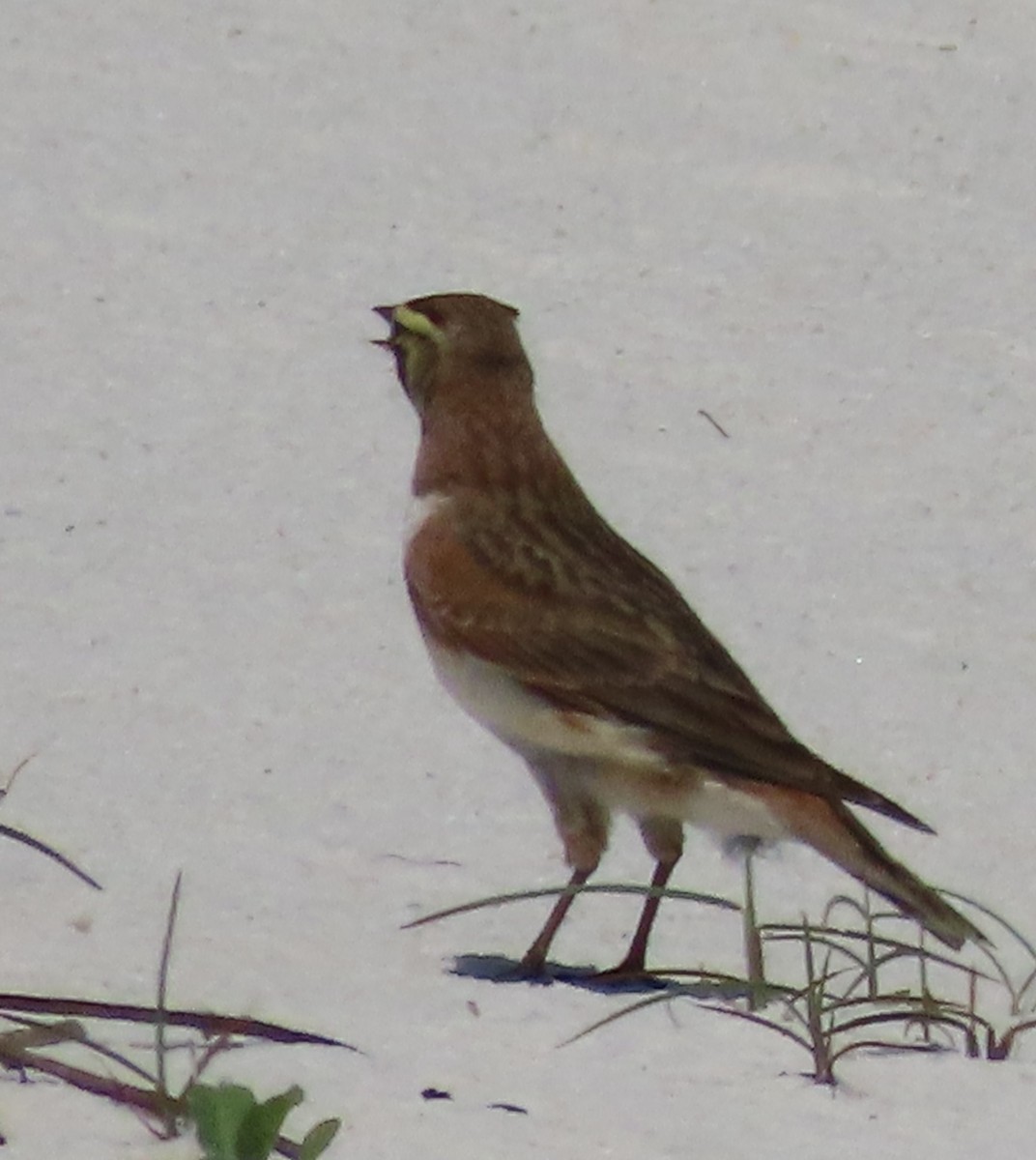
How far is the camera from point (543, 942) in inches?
201

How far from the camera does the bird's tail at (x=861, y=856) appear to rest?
5.00m

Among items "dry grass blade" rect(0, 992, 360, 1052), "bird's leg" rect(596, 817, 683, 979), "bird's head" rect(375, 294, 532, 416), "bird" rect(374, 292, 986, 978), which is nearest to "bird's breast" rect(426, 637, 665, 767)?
"bird" rect(374, 292, 986, 978)

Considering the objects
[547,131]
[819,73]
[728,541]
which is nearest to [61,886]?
[728,541]

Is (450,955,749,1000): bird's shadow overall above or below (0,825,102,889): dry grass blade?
below

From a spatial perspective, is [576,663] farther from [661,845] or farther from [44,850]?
[44,850]

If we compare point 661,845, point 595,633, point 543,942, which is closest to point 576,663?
point 595,633

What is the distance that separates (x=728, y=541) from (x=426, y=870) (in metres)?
2.03

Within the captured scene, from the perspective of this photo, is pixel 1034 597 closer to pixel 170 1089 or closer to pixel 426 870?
pixel 426 870

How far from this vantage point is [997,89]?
9758mm

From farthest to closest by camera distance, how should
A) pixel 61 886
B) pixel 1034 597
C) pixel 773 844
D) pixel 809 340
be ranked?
pixel 809 340 → pixel 1034 597 → pixel 773 844 → pixel 61 886

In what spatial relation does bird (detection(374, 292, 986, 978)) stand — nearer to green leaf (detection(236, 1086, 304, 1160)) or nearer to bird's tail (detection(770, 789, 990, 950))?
bird's tail (detection(770, 789, 990, 950))

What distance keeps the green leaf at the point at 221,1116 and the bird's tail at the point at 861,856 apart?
186 centimetres

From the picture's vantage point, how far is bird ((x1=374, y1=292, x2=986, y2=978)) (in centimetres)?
517

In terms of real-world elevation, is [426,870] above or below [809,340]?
below
